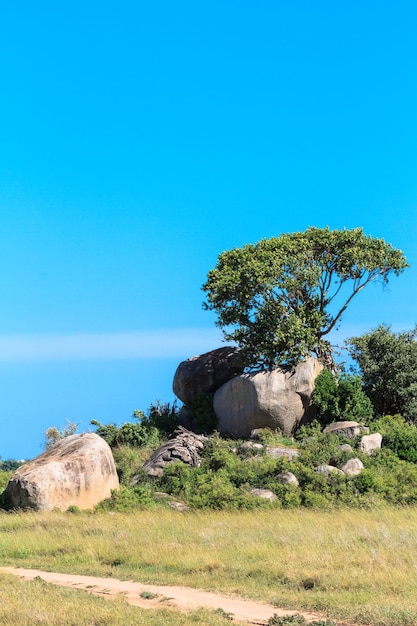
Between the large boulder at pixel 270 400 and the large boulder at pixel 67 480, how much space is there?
994cm

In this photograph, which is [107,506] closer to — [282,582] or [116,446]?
[116,446]

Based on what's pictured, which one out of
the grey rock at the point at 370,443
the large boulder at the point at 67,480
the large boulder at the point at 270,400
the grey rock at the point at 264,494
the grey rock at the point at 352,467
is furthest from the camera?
the large boulder at the point at 270,400

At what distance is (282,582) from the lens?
15906mm

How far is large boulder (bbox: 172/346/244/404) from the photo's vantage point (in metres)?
42.2

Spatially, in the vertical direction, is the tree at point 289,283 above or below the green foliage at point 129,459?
above

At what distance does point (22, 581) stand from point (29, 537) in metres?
5.86

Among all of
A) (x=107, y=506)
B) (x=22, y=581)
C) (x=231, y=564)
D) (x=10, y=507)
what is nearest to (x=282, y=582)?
(x=231, y=564)

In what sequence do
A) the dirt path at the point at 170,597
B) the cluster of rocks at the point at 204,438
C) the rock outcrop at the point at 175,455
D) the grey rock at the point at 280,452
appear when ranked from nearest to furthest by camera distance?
the dirt path at the point at 170,597, the cluster of rocks at the point at 204,438, the rock outcrop at the point at 175,455, the grey rock at the point at 280,452

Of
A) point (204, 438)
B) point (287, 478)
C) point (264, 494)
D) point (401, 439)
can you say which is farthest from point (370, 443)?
point (264, 494)

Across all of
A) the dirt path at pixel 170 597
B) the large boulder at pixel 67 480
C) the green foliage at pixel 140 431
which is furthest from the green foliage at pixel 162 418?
the dirt path at pixel 170 597

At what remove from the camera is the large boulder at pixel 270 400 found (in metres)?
37.8

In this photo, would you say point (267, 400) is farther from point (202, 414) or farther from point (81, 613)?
point (81, 613)

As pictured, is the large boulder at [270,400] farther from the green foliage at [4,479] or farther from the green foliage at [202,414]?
the green foliage at [4,479]

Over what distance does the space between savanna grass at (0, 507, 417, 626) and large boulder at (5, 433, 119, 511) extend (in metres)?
1.51
